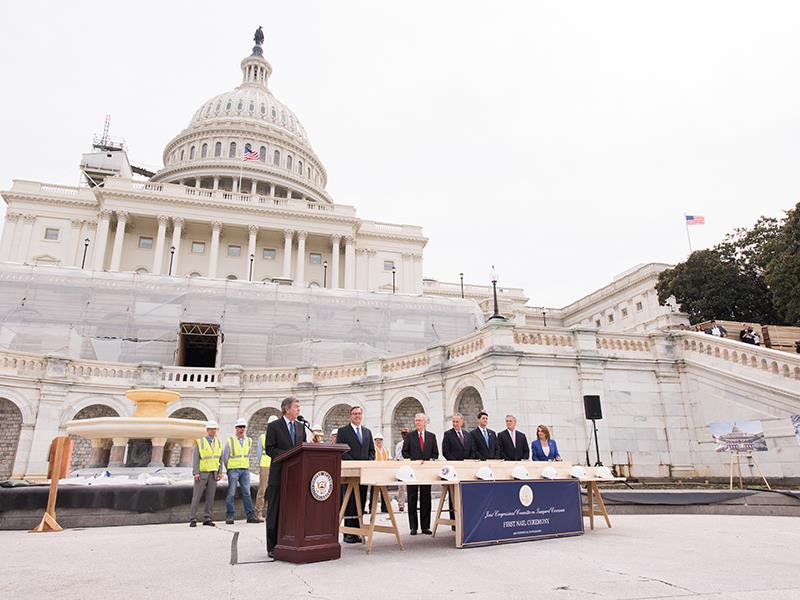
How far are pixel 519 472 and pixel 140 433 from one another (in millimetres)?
11796

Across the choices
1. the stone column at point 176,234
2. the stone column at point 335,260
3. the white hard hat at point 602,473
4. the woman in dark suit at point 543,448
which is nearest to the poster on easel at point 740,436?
the woman in dark suit at point 543,448

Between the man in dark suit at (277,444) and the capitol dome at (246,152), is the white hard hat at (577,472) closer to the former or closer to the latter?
the man in dark suit at (277,444)

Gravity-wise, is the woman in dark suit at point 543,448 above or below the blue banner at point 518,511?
above

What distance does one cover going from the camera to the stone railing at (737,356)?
1680 cm

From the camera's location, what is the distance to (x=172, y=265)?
6000 cm

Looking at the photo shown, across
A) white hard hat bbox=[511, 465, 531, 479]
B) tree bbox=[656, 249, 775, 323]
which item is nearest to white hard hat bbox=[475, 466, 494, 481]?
white hard hat bbox=[511, 465, 531, 479]

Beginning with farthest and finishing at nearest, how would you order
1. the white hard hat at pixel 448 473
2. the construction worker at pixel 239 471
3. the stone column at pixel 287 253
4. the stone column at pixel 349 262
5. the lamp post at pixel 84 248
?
the stone column at pixel 349 262
the stone column at pixel 287 253
the lamp post at pixel 84 248
the construction worker at pixel 239 471
the white hard hat at pixel 448 473

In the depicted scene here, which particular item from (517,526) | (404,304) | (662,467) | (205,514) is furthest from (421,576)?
(404,304)

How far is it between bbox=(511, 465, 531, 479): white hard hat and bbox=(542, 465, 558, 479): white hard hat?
0.31m

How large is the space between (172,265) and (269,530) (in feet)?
→ 192

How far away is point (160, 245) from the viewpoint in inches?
2491

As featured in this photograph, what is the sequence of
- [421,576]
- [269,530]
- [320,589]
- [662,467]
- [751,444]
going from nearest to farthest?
1. [320,589]
2. [421,576]
3. [269,530]
4. [751,444]
5. [662,467]

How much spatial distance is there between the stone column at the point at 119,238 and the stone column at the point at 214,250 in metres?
9.62

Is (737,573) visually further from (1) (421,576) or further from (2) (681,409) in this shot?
(2) (681,409)
